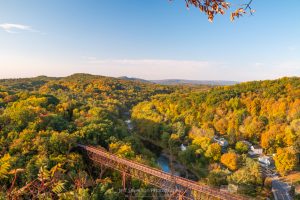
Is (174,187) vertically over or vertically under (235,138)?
over

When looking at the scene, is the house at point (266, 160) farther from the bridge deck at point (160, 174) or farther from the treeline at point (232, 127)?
the bridge deck at point (160, 174)

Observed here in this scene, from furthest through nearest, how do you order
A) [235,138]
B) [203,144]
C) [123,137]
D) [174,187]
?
[235,138] → [203,144] → [123,137] → [174,187]

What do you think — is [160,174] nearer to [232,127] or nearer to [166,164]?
[166,164]

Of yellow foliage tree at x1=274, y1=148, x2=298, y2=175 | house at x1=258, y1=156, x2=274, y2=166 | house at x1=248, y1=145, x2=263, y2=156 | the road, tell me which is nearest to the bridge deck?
the road

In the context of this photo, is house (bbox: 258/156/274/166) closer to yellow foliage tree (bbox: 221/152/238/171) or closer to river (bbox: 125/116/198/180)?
yellow foliage tree (bbox: 221/152/238/171)

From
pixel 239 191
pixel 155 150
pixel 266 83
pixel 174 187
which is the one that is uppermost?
pixel 266 83

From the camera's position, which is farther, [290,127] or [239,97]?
[239,97]

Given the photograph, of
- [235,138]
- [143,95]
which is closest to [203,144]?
[235,138]

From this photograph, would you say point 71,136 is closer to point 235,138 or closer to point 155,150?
point 155,150
